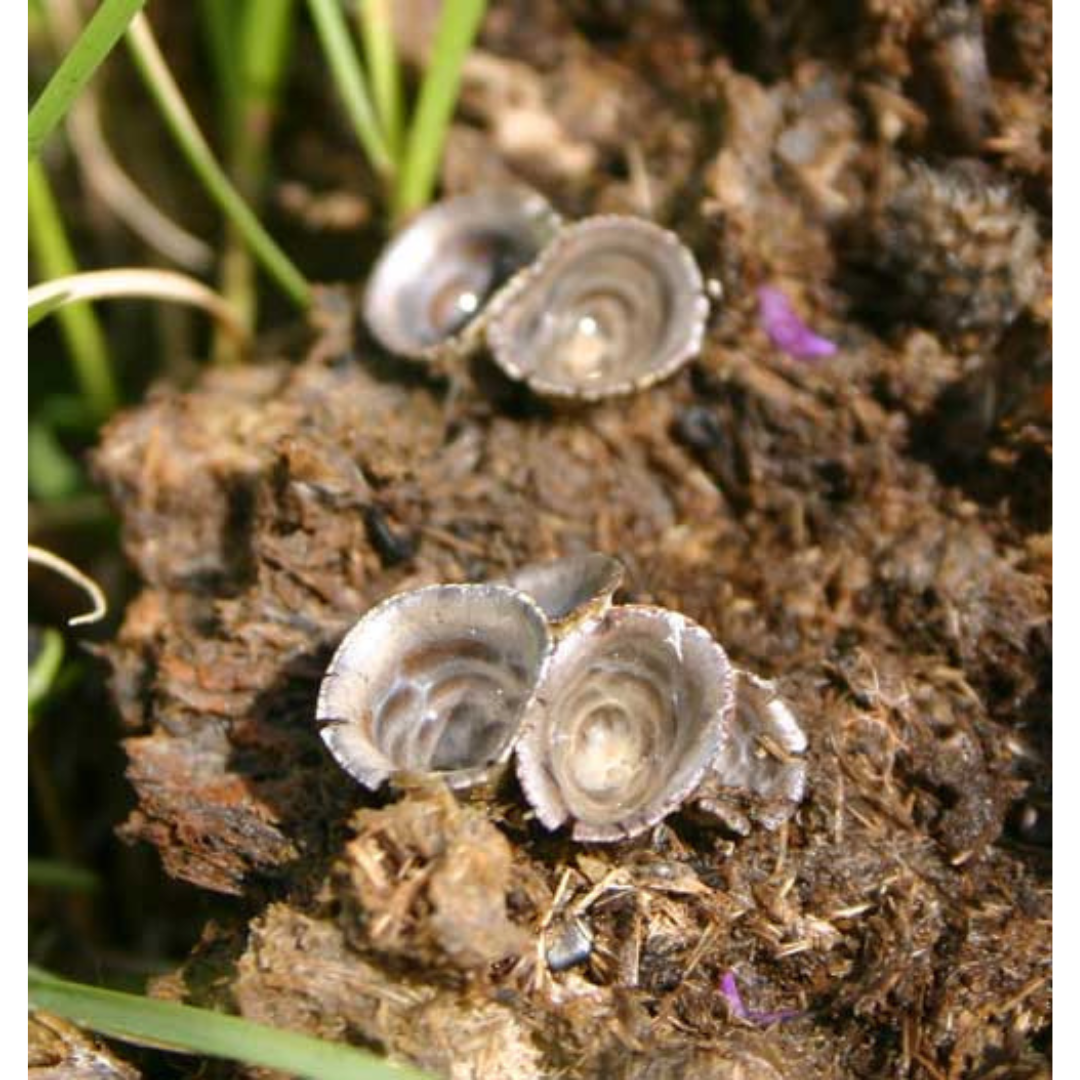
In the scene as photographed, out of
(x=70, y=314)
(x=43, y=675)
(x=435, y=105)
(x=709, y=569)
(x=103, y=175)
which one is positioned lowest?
(x=43, y=675)

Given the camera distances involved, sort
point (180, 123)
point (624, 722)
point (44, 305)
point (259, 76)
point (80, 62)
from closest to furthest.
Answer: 1. point (80, 62)
2. point (624, 722)
3. point (44, 305)
4. point (180, 123)
5. point (259, 76)

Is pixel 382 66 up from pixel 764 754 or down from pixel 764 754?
up

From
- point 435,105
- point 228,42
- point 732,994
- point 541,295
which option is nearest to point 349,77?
point 435,105

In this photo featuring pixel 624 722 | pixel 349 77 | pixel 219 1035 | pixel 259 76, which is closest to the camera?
pixel 219 1035

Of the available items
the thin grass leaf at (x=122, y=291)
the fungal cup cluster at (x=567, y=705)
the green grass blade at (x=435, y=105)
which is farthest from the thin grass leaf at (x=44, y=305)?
the green grass blade at (x=435, y=105)

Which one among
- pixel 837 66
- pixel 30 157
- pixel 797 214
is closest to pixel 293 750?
pixel 30 157

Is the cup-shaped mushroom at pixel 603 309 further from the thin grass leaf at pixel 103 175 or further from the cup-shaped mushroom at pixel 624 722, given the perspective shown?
the thin grass leaf at pixel 103 175

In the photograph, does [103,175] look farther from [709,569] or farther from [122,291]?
[709,569]

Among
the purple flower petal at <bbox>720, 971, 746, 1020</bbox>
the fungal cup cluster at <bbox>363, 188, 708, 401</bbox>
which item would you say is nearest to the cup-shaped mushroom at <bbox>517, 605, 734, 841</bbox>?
the purple flower petal at <bbox>720, 971, 746, 1020</bbox>
